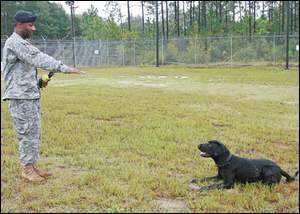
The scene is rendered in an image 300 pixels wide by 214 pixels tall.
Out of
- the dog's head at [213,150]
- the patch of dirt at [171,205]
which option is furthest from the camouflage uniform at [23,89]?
the dog's head at [213,150]

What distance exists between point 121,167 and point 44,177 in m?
0.92

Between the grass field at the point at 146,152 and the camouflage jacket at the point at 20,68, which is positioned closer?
the grass field at the point at 146,152

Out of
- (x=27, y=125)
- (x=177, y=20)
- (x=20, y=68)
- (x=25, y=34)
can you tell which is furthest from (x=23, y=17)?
(x=177, y=20)

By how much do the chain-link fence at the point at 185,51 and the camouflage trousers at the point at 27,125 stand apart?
27.4 meters

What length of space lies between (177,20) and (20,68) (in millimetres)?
46455

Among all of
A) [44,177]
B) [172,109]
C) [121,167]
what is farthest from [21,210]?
[172,109]

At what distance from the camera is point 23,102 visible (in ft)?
16.7

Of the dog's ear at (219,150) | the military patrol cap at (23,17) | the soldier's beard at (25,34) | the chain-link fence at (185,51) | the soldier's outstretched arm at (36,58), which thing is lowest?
the dog's ear at (219,150)

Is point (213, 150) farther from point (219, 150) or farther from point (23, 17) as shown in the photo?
point (23, 17)

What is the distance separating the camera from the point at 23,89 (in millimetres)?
5074

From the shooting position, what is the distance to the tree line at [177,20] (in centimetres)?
4884

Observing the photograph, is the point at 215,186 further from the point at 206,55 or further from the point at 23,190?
the point at 206,55

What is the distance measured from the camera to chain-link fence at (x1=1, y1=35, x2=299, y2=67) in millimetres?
33344

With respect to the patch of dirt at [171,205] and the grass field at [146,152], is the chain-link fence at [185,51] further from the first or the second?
the patch of dirt at [171,205]
